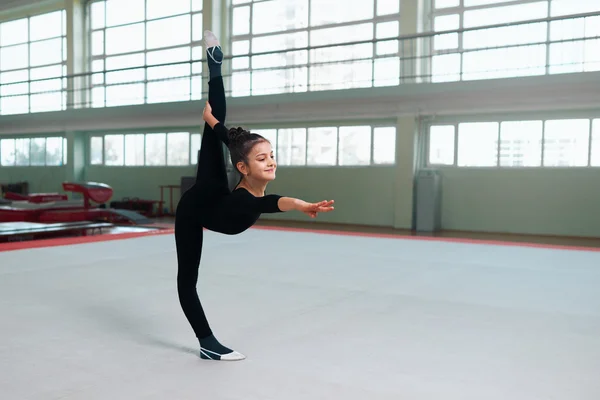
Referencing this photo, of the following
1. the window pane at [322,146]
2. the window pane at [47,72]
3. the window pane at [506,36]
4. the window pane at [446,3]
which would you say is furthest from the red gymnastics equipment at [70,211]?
the window pane at [47,72]

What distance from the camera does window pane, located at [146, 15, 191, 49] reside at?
58.0 feet

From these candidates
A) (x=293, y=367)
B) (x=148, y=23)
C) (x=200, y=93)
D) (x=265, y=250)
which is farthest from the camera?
(x=148, y=23)

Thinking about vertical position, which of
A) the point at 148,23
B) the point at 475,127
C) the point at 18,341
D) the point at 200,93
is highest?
the point at 148,23

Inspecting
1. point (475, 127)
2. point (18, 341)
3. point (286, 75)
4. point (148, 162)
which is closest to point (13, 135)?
point (148, 162)

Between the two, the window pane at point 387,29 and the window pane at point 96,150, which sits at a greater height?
the window pane at point 387,29

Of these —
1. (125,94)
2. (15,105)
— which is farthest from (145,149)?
(15,105)

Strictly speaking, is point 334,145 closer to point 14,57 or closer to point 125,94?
point 125,94

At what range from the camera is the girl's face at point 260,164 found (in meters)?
2.83

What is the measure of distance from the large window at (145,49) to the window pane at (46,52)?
1685 millimetres

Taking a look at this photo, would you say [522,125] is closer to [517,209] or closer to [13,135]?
[517,209]

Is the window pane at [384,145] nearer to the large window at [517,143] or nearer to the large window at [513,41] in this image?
the large window at [517,143]

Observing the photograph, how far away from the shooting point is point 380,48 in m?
14.3

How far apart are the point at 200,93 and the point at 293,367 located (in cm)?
1492

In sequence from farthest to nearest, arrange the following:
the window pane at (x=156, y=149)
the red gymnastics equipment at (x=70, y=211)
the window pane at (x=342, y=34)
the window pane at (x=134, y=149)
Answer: the window pane at (x=134, y=149) < the window pane at (x=156, y=149) < the window pane at (x=342, y=34) < the red gymnastics equipment at (x=70, y=211)
